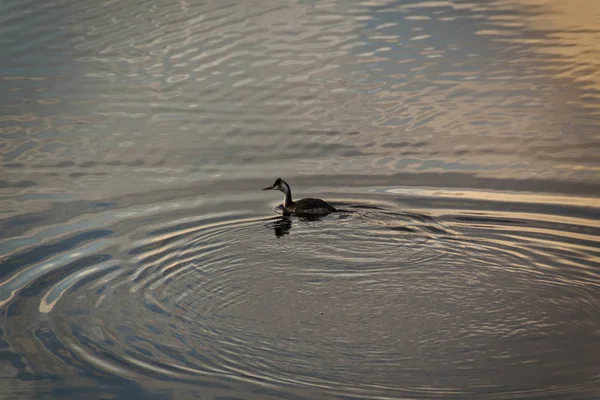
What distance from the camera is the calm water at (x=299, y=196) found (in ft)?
28.2

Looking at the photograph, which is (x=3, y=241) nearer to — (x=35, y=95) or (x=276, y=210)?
(x=276, y=210)

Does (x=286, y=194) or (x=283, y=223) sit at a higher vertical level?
(x=286, y=194)

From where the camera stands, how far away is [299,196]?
14.0 m

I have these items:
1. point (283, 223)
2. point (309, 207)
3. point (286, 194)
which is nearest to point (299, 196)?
point (286, 194)

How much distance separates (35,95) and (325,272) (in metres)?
9.76

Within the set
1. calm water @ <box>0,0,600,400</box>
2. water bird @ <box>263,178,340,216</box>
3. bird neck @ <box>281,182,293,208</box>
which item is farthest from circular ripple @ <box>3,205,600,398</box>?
bird neck @ <box>281,182,293,208</box>

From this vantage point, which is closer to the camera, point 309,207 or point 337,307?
point 337,307

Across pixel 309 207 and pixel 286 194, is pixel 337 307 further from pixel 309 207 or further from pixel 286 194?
pixel 286 194

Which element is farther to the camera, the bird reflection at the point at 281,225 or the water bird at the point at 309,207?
the water bird at the point at 309,207

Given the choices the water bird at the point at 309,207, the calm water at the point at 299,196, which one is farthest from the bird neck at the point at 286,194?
the calm water at the point at 299,196

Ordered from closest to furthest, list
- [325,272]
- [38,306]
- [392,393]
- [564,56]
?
[392,393], [38,306], [325,272], [564,56]

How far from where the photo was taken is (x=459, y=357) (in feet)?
28.0

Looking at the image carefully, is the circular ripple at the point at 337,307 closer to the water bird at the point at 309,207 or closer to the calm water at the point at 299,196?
the calm water at the point at 299,196

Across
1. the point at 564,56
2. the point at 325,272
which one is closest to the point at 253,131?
the point at 325,272
